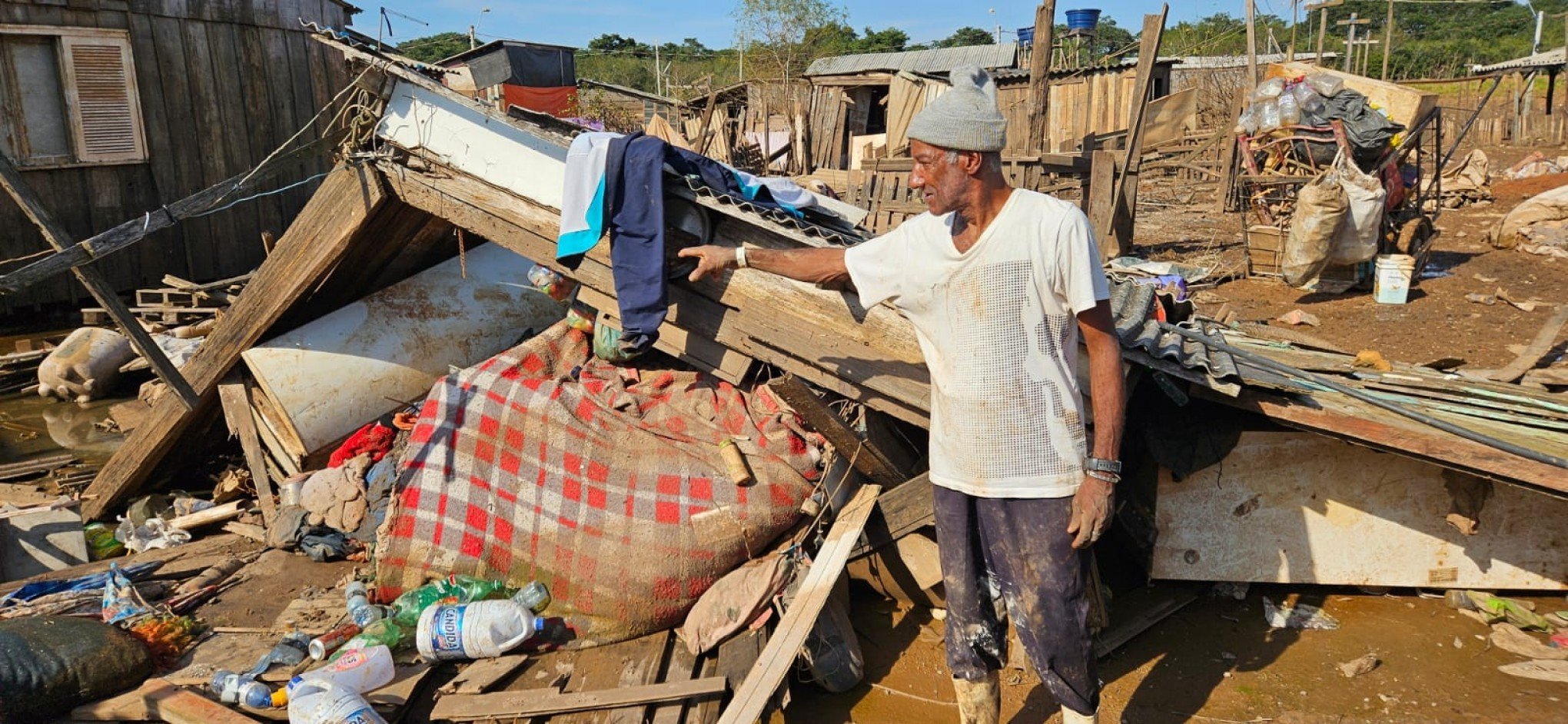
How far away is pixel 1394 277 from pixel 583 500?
27.6 feet

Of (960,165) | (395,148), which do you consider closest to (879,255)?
(960,165)

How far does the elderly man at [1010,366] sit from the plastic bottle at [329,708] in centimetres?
203

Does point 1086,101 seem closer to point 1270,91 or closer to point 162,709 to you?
point 1270,91

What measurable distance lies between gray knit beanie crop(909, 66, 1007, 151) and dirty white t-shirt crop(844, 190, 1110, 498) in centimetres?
19

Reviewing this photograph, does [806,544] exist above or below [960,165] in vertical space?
below

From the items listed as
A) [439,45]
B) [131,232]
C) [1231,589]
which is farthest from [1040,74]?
[439,45]

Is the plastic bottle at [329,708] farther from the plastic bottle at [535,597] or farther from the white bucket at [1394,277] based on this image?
the white bucket at [1394,277]

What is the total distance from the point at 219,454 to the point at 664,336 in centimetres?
358

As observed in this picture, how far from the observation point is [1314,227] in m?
9.12

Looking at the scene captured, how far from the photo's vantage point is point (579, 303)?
498 cm

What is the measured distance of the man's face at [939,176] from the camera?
2742mm

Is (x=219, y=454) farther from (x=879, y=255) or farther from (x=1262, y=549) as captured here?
(x=1262, y=549)

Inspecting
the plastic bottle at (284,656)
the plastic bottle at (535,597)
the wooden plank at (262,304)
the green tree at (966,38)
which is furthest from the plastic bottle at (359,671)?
the green tree at (966,38)

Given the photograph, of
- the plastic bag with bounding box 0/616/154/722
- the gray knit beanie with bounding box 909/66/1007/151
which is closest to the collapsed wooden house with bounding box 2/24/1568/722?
the gray knit beanie with bounding box 909/66/1007/151
